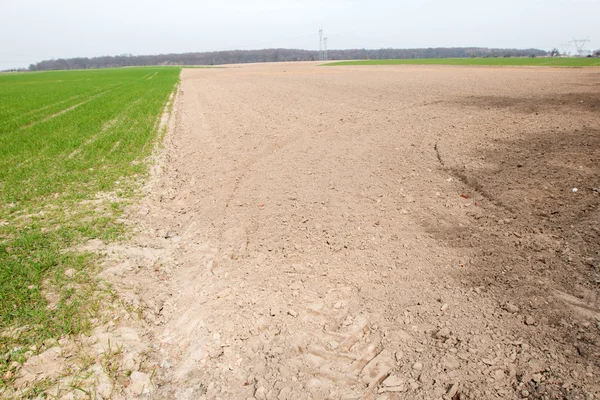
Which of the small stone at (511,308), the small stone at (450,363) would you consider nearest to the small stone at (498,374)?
the small stone at (450,363)

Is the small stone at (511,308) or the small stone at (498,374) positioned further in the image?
the small stone at (511,308)

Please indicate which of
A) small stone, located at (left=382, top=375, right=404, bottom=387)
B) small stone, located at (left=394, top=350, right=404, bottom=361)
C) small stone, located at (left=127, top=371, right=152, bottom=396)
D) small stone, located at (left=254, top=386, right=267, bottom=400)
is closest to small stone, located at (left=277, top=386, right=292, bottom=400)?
small stone, located at (left=254, top=386, right=267, bottom=400)

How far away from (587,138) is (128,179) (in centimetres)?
1083

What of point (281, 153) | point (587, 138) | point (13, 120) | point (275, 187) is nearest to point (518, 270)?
point (275, 187)

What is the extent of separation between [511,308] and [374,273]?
1654mm

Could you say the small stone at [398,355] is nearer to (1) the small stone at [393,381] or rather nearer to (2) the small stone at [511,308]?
(1) the small stone at [393,381]

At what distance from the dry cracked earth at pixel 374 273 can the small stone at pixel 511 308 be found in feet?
0.05

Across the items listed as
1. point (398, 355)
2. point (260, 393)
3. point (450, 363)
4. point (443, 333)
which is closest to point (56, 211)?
point (260, 393)

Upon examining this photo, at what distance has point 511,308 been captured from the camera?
14.1 feet

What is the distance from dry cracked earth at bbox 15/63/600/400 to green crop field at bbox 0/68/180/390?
538 millimetres

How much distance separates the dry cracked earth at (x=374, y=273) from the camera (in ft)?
12.1

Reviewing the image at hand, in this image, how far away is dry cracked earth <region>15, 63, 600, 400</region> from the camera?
12.1 ft

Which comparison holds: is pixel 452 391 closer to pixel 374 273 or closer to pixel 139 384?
pixel 374 273

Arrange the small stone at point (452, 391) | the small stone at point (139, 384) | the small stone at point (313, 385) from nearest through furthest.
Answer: the small stone at point (452, 391) → the small stone at point (313, 385) → the small stone at point (139, 384)
